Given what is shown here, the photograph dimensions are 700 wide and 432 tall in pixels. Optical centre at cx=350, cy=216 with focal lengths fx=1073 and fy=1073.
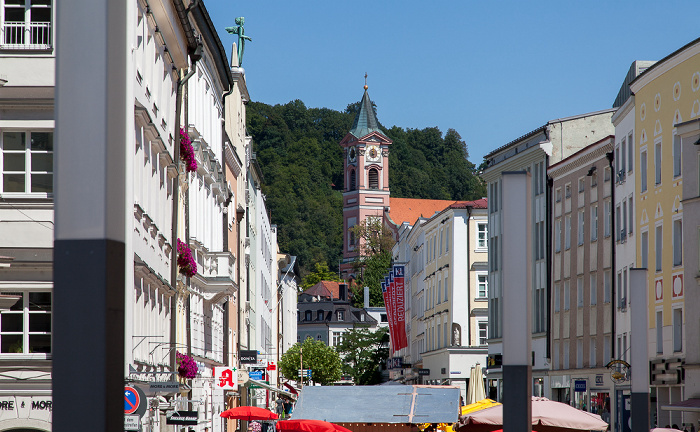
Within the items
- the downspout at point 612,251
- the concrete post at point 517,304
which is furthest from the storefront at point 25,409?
the downspout at point 612,251

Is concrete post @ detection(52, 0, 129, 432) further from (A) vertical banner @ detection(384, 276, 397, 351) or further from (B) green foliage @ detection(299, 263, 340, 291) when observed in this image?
(B) green foliage @ detection(299, 263, 340, 291)

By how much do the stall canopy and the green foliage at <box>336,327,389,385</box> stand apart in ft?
241

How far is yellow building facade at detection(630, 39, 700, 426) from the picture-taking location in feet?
125

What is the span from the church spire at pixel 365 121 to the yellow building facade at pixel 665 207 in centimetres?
12693

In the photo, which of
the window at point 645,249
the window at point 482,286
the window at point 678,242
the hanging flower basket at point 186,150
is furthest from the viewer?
the window at point 482,286

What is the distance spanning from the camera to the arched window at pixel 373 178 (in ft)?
553

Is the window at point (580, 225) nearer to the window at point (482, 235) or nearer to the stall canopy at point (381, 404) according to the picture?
the window at point (482, 235)

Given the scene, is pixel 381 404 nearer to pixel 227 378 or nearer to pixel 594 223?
pixel 227 378

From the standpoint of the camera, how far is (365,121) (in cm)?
17338

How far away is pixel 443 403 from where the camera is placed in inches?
1056

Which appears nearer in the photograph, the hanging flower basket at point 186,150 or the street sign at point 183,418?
the street sign at point 183,418

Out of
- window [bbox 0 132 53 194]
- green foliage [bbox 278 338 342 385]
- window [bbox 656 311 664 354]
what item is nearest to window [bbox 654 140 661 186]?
window [bbox 656 311 664 354]

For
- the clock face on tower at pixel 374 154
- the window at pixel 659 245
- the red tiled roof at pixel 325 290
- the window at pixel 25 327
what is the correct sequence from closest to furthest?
the window at pixel 25 327 < the window at pixel 659 245 < the red tiled roof at pixel 325 290 < the clock face on tower at pixel 374 154

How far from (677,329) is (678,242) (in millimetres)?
3136
